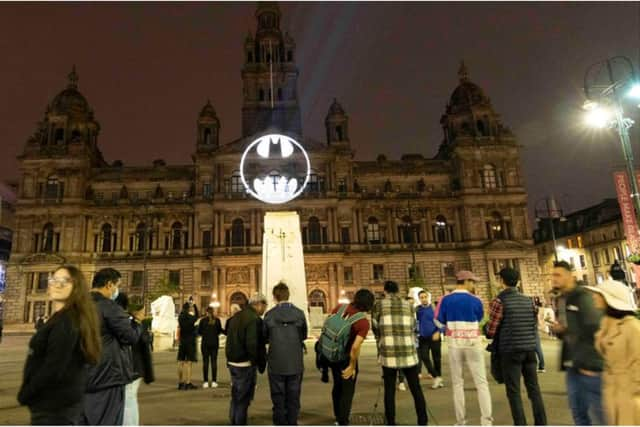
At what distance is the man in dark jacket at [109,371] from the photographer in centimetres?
419

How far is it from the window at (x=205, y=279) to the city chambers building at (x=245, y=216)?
0.34 feet

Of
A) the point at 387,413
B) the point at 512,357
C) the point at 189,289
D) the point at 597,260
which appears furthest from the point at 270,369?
the point at 597,260

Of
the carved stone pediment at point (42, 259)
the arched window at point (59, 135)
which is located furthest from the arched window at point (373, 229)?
the arched window at point (59, 135)

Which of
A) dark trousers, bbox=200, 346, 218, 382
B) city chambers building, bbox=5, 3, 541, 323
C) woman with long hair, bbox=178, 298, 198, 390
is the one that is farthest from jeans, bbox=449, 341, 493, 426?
city chambers building, bbox=5, 3, 541, 323

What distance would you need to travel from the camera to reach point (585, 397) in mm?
4758

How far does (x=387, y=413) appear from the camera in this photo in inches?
242

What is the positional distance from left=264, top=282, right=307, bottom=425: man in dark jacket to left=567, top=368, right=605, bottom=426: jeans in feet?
11.0

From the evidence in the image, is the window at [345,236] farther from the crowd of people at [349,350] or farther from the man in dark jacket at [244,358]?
the man in dark jacket at [244,358]

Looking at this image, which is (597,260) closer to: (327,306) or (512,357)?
(327,306)

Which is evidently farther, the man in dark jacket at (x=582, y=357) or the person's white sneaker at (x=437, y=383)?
the person's white sneaker at (x=437, y=383)

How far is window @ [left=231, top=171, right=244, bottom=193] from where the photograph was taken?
46.6 metres

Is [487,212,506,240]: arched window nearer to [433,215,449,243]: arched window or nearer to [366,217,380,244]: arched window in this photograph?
[433,215,449,243]: arched window

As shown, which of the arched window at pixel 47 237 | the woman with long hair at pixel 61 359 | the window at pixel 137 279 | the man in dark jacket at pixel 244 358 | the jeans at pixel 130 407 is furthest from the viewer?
the arched window at pixel 47 237

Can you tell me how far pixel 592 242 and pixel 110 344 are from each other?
2481 inches
